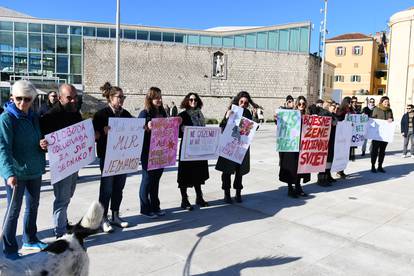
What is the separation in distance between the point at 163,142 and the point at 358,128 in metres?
6.30

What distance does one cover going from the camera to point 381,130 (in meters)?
10.1

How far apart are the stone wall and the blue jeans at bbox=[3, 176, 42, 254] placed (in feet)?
108

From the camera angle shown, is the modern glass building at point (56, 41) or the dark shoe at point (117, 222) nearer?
the dark shoe at point (117, 222)

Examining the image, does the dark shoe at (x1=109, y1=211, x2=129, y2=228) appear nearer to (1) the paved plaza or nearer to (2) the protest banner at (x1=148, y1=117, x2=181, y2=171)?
(1) the paved plaza

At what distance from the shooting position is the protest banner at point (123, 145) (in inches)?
199

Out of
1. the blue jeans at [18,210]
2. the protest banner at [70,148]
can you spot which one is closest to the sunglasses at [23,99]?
the protest banner at [70,148]

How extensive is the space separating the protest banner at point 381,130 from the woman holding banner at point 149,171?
6.68 metres

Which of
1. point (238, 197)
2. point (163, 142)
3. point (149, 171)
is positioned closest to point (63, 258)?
point (149, 171)

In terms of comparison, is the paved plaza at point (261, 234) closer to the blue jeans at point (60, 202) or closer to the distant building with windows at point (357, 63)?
the blue jeans at point (60, 202)

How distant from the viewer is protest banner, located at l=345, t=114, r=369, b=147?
10047mm

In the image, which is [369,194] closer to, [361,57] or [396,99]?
[396,99]

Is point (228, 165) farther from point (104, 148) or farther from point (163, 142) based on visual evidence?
point (104, 148)

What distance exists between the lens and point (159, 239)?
490 cm

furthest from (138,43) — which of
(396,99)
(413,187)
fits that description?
(413,187)
